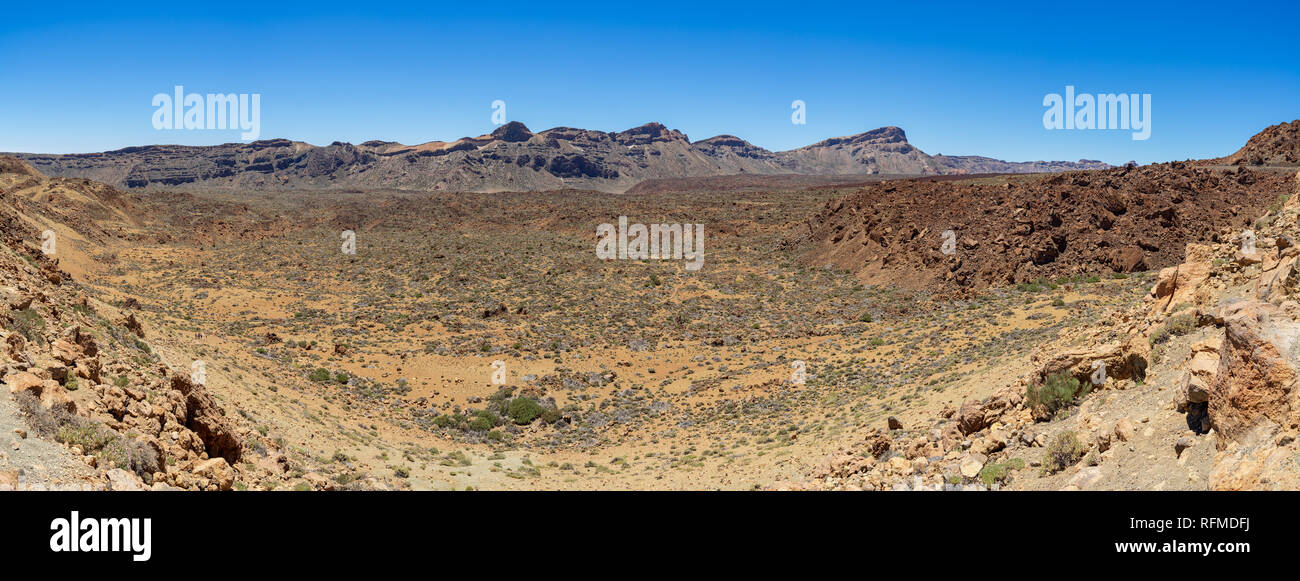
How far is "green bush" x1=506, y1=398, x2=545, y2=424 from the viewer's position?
15.7 meters

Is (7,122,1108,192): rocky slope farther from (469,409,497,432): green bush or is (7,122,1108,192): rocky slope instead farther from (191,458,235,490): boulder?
(191,458,235,490): boulder

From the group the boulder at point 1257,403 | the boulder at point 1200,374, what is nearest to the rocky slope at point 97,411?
the boulder at point 1257,403

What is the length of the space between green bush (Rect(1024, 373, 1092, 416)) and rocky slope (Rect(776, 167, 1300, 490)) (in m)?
0.03

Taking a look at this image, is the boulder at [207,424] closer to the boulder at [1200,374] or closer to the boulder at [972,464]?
the boulder at [972,464]

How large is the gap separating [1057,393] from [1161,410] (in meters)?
1.69

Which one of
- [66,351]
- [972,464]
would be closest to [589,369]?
[66,351]

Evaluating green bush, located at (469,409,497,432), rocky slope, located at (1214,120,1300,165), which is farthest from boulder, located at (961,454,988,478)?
rocky slope, located at (1214,120,1300,165)

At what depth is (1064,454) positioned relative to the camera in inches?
264

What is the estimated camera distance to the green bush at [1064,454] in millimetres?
6590

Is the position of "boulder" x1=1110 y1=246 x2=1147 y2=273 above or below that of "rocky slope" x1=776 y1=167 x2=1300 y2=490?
above

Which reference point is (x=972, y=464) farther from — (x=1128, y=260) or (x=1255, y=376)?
(x=1128, y=260)

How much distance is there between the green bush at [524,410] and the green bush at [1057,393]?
11.1 m

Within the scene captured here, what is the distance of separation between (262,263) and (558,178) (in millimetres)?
135906
